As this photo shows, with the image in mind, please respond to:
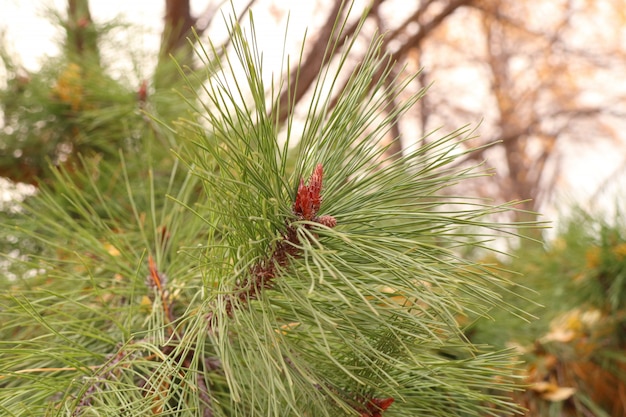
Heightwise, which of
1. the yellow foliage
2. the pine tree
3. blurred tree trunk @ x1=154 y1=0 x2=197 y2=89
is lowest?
the pine tree

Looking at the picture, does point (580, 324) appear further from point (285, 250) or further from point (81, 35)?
point (81, 35)

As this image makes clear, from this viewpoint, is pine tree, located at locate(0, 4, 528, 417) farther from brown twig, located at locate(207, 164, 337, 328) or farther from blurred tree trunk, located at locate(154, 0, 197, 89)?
blurred tree trunk, located at locate(154, 0, 197, 89)

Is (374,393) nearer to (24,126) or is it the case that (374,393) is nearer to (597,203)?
(24,126)

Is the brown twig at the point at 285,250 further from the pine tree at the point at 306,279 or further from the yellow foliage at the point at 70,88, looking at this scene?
the yellow foliage at the point at 70,88

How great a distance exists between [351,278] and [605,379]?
2.38 ft

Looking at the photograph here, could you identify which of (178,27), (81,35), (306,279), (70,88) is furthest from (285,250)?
(178,27)

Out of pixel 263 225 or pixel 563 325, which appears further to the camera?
pixel 563 325

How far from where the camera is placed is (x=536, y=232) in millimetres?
1125

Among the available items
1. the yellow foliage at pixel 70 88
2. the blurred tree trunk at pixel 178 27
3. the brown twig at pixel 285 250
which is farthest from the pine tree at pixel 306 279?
the blurred tree trunk at pixel 178 27

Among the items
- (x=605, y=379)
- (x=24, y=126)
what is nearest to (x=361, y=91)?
(x=24, y=126)

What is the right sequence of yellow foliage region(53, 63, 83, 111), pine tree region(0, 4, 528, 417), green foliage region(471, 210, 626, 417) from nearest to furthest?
pine tree region(0, 4, 528, 417) → yellow foliage region(53, 63, 83, 111) → green foliage region(471, 210, 626, 417)

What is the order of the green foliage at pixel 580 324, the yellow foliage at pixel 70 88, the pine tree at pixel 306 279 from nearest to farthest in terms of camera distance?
the pine tree at pixel 306 279
the yellow foliage at pixel 70 88
the green foliage at pixel 580 324

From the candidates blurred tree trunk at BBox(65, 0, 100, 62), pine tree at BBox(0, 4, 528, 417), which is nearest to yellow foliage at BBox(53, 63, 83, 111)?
blurred tree trunk at BBox(65, 0, 100, 62)

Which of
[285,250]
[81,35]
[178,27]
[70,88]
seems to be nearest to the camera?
[285,250]
